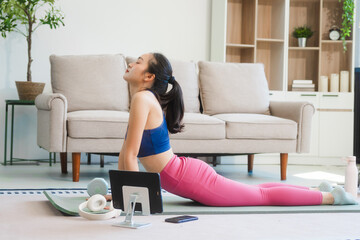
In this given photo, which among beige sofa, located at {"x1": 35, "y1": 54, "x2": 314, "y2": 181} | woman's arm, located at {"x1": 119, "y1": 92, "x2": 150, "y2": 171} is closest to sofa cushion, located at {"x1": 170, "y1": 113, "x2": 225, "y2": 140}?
beige sofa, located at {"x1": 35, "y1": 54, "x2": 314, "y2": 181}

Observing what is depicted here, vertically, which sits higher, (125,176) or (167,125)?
(167,125)

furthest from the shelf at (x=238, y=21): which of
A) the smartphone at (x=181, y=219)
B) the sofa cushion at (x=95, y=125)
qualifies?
the smartphone at (x=181, y=219)

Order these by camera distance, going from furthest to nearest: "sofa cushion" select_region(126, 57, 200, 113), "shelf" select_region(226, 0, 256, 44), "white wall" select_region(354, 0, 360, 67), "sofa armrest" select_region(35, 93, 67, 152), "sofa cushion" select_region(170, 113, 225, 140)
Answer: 1. "white wall" select_region(354, 0, 360, 67)
2. "shelf" select_region(226, 0, 256, 44)
3. "sofa cushion" select_region(126, 57, 200, 113)
4. "sofa cushion" select_region(170, 113, 225, 140)
5. "sofa armrest" select_region(35, 93, 67, 152)

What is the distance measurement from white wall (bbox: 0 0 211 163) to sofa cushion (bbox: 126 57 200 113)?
2.35 ft

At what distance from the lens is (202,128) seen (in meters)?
3.85

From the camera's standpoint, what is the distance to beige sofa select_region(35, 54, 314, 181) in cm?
364

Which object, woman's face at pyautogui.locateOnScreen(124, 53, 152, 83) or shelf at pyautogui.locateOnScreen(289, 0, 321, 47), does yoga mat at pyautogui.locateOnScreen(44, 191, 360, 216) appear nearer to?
→ woman's face at pyautogui.locateOnScreen(124, 53, 152, 83)

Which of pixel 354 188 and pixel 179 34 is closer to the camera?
pixel 354 188

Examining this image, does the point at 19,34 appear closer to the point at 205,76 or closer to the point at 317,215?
the point at 205,76

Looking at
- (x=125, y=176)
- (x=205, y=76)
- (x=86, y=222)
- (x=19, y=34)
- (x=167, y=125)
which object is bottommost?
(x=86, y=222)

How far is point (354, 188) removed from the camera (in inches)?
121

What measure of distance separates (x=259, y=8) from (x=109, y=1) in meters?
1.49

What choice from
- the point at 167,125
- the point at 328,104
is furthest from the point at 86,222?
the point at 328,104

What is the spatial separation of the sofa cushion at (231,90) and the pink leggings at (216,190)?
174 cm
